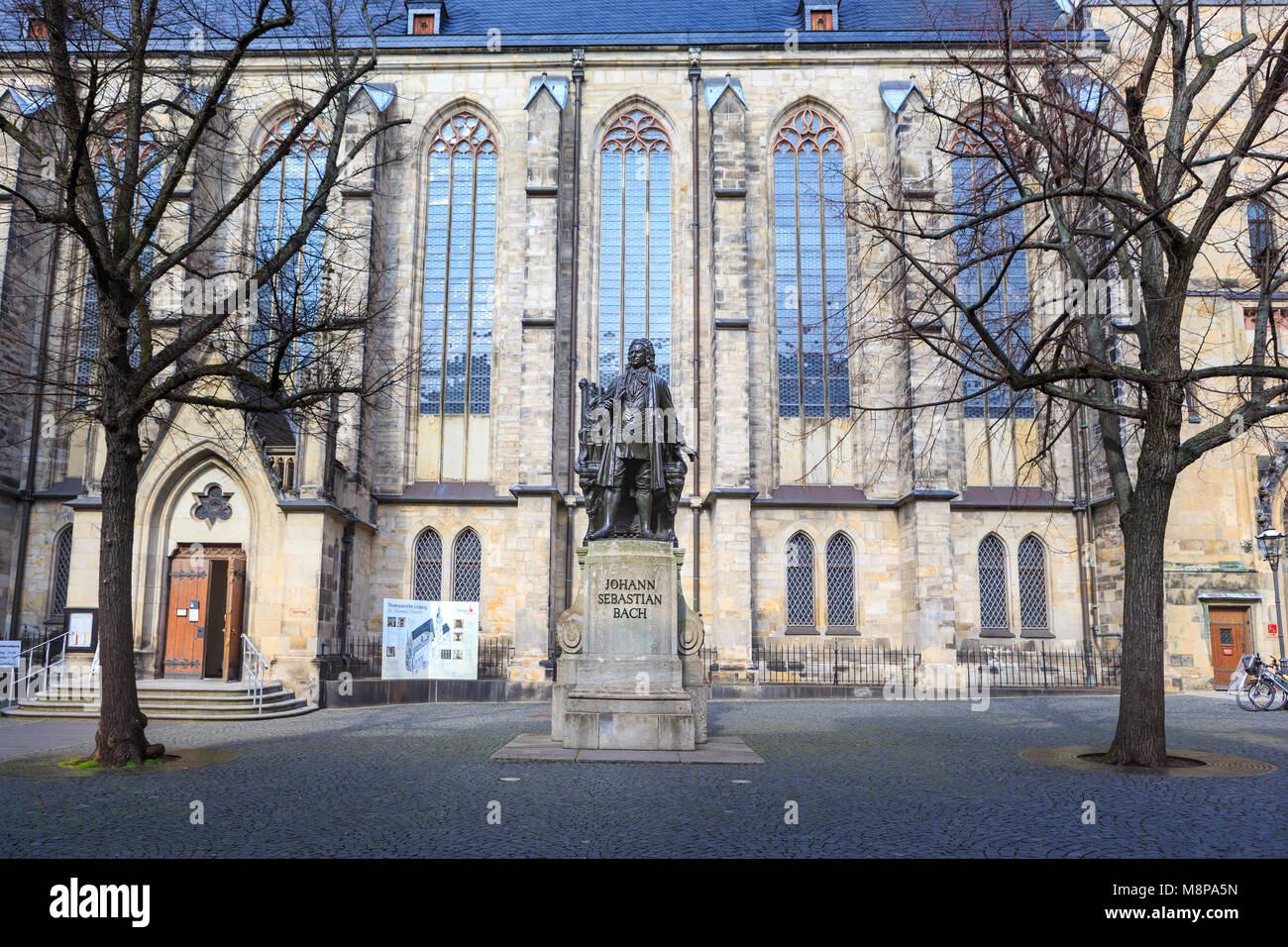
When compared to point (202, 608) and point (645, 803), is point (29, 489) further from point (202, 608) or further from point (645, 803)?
point (645, 803)

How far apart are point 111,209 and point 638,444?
9.12 meters

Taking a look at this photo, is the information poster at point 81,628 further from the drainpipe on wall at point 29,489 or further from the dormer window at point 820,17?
the dormer window at point 820,17

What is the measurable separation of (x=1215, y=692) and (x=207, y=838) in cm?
2123

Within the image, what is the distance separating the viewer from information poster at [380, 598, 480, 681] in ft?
60.2

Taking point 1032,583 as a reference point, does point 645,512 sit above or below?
above

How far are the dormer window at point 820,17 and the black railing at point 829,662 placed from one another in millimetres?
17911

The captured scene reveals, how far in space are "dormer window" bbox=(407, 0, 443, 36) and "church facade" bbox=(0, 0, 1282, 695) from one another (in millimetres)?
118

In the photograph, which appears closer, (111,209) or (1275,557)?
(111,209)

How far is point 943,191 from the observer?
2292 cm

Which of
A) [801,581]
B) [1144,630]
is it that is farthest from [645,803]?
[801,581]

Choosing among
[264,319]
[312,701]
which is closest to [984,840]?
[264,319]

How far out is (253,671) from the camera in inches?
670

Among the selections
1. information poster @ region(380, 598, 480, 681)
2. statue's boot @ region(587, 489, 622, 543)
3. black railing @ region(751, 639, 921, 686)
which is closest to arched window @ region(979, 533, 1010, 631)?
black railing @ region(751, 639, 921, 686)

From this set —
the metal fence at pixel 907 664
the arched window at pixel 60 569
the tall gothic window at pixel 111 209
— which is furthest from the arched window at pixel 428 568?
the arched window at pixel 60 569
